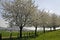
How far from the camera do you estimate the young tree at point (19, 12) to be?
3025 centimetres

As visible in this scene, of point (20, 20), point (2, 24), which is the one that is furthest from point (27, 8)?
point (2, 24)

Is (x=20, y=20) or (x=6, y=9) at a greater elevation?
(x=6, y=9)

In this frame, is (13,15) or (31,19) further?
(31,19)

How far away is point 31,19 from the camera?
105 ft

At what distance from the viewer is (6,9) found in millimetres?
31125

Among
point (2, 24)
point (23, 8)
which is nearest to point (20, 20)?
point (23, 8)

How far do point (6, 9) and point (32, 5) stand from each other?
17.8 ft

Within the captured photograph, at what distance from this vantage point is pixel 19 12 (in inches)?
1201

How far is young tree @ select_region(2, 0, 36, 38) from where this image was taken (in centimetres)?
3025

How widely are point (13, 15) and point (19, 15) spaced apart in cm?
107

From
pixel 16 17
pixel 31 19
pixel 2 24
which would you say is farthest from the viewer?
pixel 2 24

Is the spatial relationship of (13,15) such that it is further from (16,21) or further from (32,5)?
(32,5)

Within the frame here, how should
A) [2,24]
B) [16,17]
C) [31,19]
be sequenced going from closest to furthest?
[16,17] < [31,19] < [2,24]

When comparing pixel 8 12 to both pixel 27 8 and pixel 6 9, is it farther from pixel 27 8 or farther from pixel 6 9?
pixel 27 8
